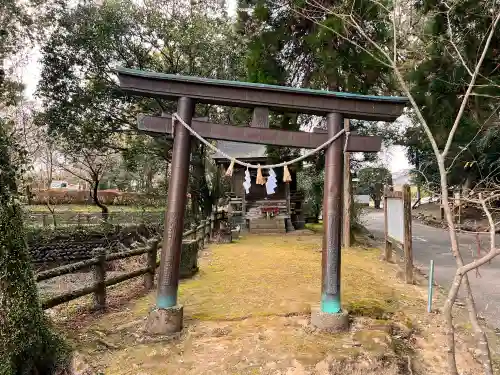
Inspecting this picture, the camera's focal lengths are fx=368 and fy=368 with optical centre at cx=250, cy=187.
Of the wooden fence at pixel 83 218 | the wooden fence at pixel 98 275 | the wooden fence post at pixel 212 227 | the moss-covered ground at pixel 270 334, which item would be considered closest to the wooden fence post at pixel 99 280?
the wooden fence at pixel 98 275

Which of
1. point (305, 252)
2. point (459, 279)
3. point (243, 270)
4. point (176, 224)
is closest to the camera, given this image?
point (459, 279)

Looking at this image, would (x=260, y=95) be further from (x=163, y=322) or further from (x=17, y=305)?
(x=17, y=305)

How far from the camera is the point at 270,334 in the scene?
4121mm

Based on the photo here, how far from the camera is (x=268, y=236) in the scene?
14.5 metres

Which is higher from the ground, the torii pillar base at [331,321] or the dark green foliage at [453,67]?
the dark green foliage at [453,67]

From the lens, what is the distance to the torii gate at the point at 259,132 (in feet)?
14.4

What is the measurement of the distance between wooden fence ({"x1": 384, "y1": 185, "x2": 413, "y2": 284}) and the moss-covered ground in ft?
1.65

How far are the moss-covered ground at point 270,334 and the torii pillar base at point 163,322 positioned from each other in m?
0.12

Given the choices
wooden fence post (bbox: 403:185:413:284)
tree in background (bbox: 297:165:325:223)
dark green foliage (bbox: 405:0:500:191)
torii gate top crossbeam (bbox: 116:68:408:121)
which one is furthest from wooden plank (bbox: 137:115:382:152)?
tree in background (bbox: 297:165:325:223)

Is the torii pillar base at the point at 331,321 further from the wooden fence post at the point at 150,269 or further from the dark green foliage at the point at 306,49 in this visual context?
the dark green foliage at the point at 306,49

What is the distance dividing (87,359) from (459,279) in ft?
11.2

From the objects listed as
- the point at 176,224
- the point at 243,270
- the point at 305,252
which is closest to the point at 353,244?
the point at 305,252

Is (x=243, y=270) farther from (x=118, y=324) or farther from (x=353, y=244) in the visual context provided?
(x=353, y=244)

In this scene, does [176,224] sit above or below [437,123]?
below
